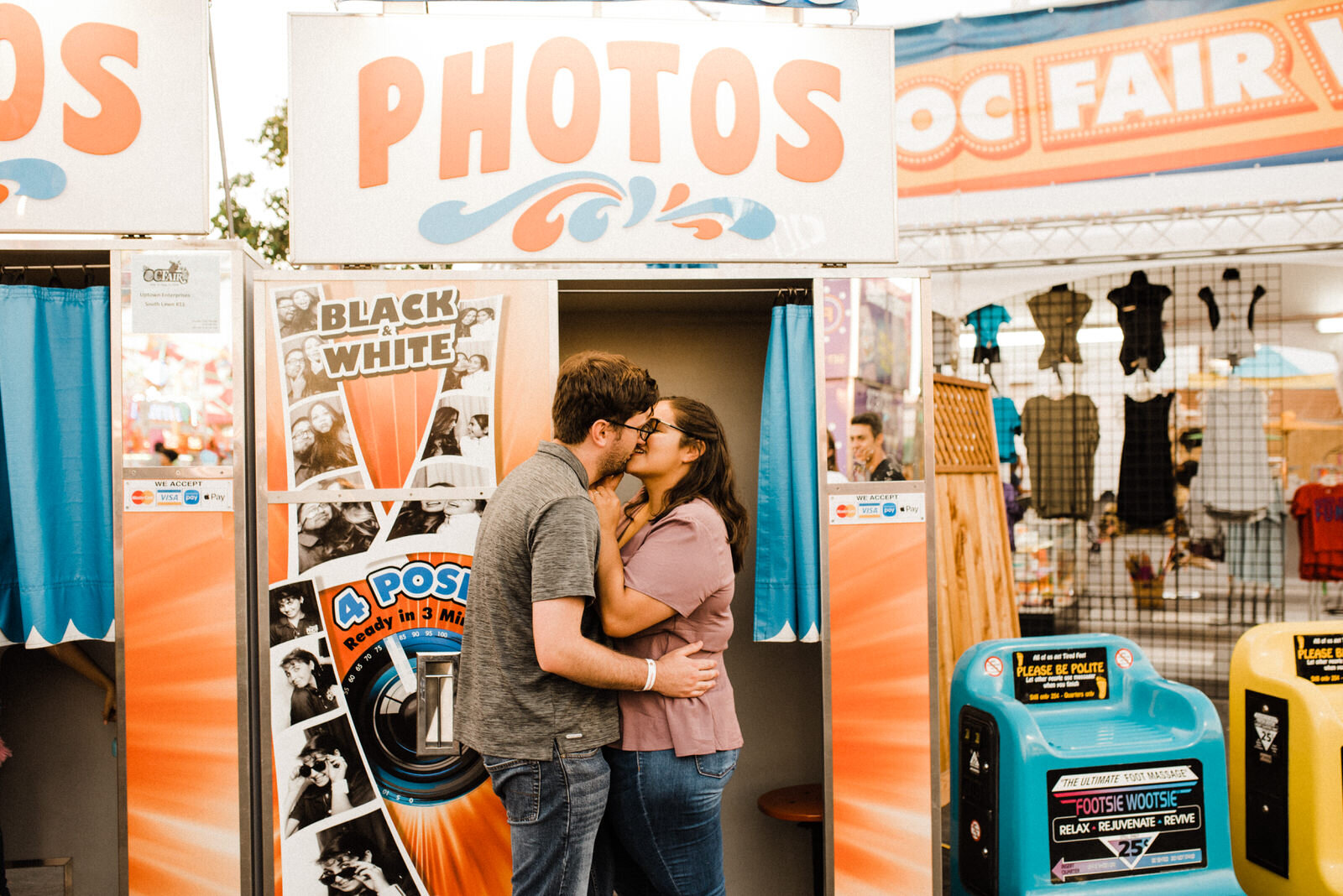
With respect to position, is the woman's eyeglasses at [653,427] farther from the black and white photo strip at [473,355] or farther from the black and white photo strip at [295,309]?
the black and white photo strip at [295,309]

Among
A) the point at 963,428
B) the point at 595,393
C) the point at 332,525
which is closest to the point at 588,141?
the point at 595,393

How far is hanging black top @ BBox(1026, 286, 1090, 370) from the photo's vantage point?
17.1ft

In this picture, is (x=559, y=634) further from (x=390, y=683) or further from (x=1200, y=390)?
(x=1200, y=390)

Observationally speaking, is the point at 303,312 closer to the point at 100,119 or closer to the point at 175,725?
the point at 100,119

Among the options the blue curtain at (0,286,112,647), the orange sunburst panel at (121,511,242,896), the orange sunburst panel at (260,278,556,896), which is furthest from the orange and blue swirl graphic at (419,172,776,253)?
the orange sunburst panel at (121,511,242,896)

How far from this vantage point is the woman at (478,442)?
8.39 feet

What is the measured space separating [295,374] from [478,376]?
21.6 inches

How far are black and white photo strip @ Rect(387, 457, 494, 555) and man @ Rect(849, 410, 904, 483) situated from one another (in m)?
1.14

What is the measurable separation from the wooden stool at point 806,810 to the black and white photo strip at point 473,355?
1.80m

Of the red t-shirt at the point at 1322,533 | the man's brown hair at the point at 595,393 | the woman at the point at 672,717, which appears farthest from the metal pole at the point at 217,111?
the red t-shirt at the point at 1322,533

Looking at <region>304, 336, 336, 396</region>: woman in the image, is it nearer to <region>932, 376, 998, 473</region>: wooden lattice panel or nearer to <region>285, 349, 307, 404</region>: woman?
<region>285, 349, 307, 404</region>: woman

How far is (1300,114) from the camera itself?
14.3 feet

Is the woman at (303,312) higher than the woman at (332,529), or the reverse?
the woman at (303,312)

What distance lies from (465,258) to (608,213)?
19.3 inches
